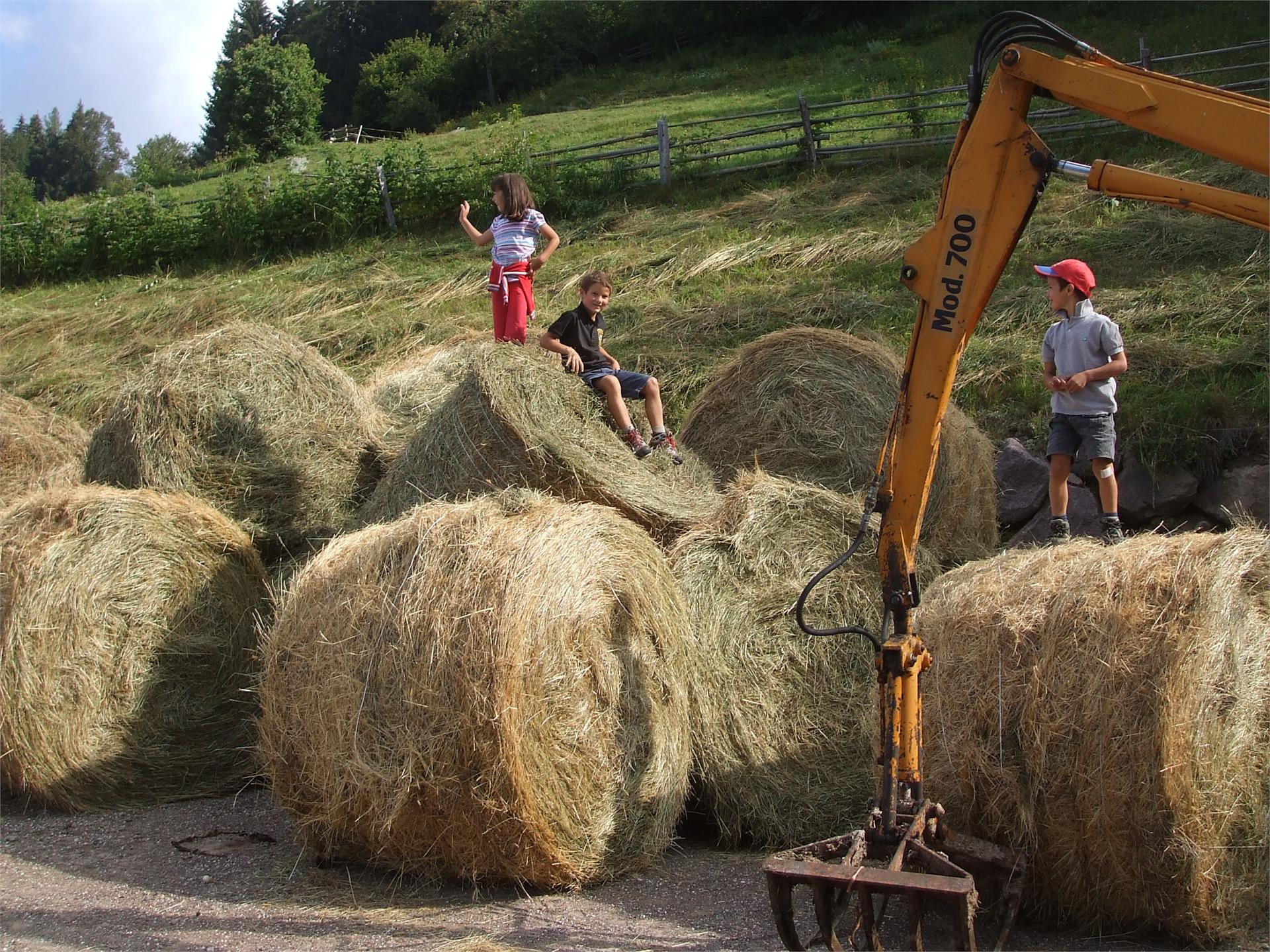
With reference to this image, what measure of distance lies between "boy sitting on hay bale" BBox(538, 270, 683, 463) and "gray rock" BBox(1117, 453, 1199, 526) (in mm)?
3365

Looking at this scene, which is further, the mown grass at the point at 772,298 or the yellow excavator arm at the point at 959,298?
the mown grass at the point at 772,298

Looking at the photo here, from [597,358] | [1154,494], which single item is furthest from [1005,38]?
[1154,494]

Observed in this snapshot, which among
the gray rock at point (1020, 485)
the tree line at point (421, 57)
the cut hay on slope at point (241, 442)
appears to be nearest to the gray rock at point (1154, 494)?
the gray rock at point (1020, 485)

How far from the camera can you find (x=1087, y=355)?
21.9ft

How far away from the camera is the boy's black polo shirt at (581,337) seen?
7.71 meters

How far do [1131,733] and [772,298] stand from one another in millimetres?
8854

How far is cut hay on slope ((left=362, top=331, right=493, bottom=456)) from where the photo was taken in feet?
28.6

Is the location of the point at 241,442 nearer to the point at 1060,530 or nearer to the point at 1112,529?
the point at 1060,530

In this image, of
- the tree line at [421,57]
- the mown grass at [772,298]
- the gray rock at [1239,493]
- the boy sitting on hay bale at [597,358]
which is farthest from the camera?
the tree line at [421,57]

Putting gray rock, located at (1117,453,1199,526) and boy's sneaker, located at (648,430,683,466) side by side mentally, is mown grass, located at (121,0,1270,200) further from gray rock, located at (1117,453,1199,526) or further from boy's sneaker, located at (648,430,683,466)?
boy's sneaker, located at (648,430,683,466)

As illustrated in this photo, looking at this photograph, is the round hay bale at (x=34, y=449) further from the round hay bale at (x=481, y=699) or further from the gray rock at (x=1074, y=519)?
the gray rock at (x=1074, y=519)

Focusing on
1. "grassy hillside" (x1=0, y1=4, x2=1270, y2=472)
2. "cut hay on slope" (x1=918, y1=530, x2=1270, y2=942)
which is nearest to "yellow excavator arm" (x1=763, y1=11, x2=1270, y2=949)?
"cut hay on slope" (x1=918, y1=530, x2=1270, y2=942)

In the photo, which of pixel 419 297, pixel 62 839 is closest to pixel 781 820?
pixel 62 839

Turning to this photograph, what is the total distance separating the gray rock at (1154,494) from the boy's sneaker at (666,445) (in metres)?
3.39
